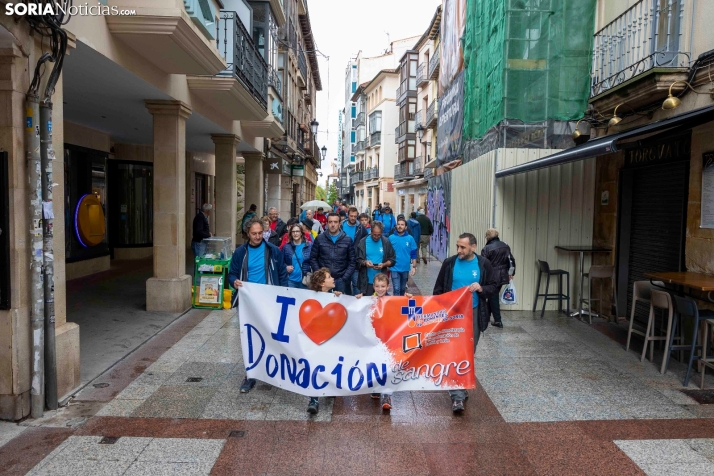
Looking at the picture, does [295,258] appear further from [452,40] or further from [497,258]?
[452,40]

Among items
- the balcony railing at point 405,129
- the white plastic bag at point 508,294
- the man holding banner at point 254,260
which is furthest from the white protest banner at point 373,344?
the balcony railing at point 405,129

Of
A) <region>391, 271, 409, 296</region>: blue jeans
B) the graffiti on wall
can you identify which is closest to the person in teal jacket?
<region>391, 271, 409, 296</region>: blue jeans

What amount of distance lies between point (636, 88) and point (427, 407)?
565cm

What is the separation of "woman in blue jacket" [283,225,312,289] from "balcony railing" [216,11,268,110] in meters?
3.71

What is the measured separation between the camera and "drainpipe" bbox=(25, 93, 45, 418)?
5.15 metres

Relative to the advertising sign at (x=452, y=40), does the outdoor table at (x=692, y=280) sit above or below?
below

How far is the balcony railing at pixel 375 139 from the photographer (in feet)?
180

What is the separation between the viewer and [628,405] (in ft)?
18.9

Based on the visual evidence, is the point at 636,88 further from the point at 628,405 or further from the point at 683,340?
the point at 628,405

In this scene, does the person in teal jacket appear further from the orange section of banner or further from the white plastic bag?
the orange section of banner

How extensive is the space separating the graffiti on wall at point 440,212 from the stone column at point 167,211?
28.6 ft

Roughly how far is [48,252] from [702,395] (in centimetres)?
695

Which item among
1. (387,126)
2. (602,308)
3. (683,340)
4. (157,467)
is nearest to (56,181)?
(157,467)

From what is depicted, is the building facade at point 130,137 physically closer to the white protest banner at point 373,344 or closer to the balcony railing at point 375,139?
the white protest banner at point 373,344
